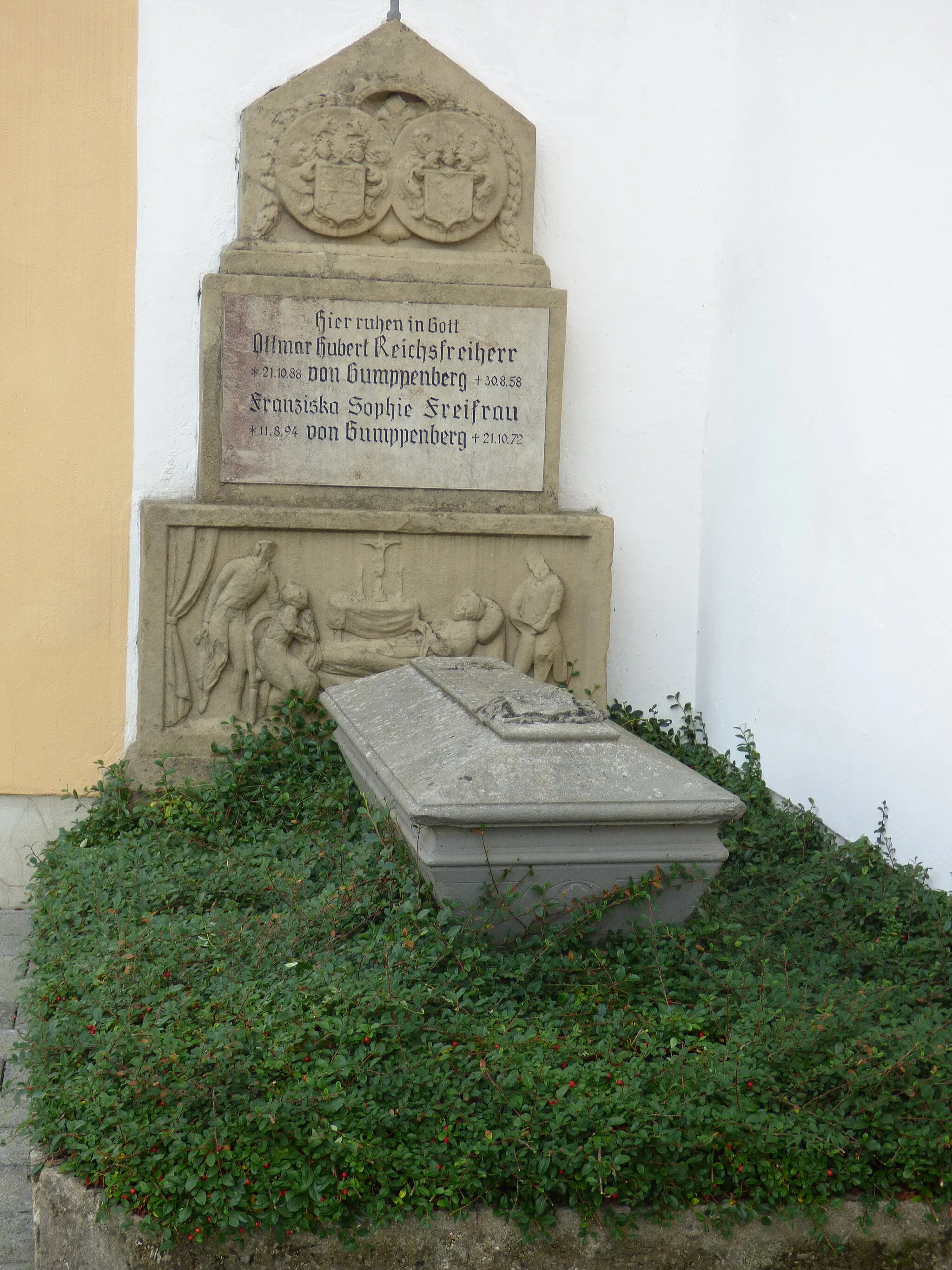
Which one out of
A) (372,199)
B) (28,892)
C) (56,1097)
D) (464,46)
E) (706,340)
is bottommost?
(28,892)

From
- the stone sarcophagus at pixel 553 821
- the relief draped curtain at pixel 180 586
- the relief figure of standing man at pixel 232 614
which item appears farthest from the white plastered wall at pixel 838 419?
the relief draped curtain at pixel 180 586

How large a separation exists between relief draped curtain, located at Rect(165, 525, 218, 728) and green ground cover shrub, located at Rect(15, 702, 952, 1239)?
55.0 inches

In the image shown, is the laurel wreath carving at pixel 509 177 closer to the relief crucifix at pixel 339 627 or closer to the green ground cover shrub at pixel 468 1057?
the relief crucifix at pixel 339 627

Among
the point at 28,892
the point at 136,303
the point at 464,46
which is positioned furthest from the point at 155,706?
the point at 464,46

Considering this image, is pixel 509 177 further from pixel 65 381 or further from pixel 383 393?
pixel 65 381

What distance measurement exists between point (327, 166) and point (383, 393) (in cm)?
86

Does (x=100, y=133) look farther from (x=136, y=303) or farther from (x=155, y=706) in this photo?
(x=155, y=706)

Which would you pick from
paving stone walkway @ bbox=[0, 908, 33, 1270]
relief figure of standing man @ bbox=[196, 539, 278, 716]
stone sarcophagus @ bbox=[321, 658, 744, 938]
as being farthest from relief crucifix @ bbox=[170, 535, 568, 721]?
stone sarcophagus @ bbox=[321, 658, 744, 938]

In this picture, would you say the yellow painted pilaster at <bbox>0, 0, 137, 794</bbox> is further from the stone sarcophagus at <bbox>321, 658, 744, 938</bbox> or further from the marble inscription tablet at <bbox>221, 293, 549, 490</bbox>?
the stone sarcophagus at <bbox>321, 658, 744, 938</bbox>

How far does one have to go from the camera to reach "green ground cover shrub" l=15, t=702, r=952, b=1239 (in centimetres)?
217

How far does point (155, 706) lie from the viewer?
4566 mm

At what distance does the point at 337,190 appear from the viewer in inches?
180

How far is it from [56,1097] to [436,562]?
2701 millimetres

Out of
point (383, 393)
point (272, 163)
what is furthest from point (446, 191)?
point (383, 393)
